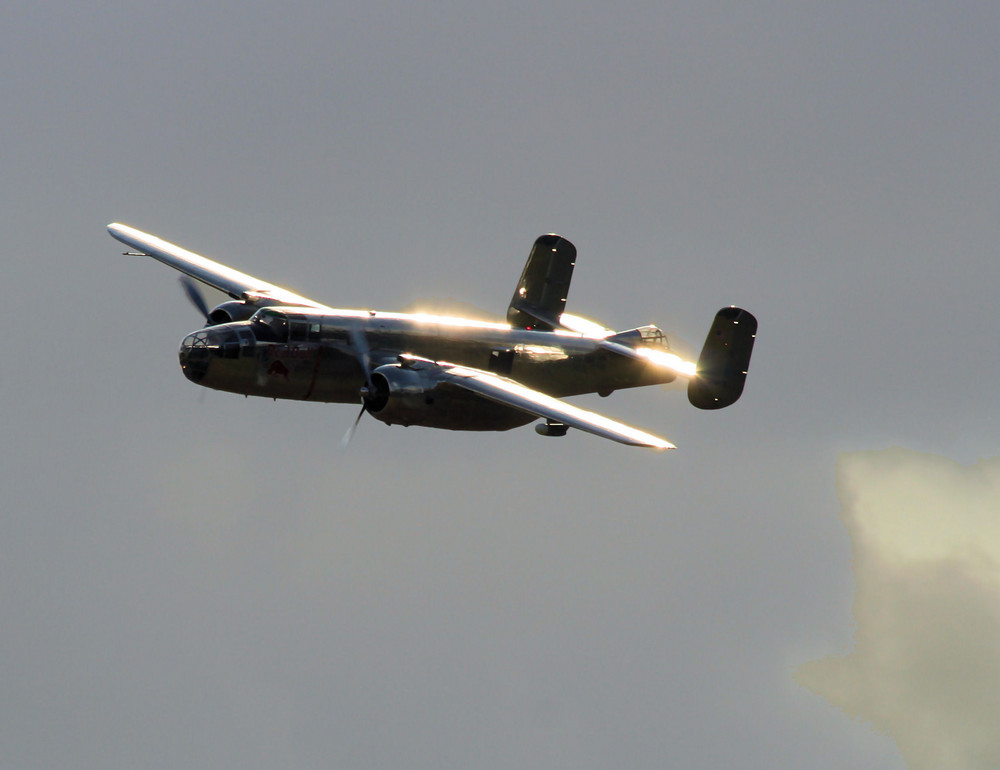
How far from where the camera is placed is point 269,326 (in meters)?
55.0

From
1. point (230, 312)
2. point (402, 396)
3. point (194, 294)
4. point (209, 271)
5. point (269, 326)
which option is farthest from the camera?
point (209, 271)

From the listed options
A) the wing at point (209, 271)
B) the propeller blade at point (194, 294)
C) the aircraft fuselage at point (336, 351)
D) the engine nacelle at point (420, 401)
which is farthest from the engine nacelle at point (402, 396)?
the propeller blade at point (194, 294)

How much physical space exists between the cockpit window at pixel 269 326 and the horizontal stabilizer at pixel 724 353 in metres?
14.4

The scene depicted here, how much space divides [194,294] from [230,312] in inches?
81.2

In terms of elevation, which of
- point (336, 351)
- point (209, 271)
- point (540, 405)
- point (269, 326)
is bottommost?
point (540, 405)

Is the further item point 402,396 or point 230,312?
point 230,312

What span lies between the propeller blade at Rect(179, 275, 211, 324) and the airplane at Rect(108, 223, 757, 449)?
Result: 4 cm

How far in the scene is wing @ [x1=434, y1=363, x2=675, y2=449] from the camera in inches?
1874

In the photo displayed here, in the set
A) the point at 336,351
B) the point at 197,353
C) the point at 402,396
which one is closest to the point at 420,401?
the point at 402,396

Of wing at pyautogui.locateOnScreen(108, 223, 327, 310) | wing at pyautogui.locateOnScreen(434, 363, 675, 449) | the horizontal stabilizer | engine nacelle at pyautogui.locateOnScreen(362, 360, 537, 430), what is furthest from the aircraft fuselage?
the horizontal stabilizer

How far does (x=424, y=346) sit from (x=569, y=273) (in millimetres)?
11393

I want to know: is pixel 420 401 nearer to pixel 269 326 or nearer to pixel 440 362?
pixel 440 362

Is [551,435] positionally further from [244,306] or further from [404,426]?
[244,306]

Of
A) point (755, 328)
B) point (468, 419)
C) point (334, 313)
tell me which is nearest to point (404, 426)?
point (468, 419)
